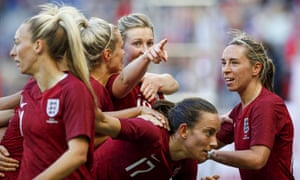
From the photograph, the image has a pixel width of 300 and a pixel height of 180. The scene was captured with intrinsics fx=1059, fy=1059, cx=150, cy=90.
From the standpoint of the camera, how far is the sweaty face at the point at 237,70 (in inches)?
258

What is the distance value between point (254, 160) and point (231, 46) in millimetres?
858

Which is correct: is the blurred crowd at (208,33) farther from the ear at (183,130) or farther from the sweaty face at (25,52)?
the sweaty face at (25,52)

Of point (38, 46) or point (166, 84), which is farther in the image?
point (166, 84)

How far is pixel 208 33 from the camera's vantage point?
1155 centimetres

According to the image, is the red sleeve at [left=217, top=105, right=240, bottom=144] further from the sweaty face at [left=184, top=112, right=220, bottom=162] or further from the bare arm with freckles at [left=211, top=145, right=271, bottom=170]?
the sweaty face at [left=184, top=112, right=220, bottom=162]

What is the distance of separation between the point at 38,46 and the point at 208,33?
21.6ft

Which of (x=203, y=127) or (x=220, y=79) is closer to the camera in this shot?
(x=203, y=127)

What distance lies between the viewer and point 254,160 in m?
6.14

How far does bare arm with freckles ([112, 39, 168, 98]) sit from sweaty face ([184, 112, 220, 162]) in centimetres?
40

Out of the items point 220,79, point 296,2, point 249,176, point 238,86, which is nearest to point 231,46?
point 238,86

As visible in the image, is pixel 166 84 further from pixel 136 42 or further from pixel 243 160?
pixel 243 160

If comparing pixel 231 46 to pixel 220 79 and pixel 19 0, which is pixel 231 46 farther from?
pixel 19 0

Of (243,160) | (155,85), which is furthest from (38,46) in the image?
(243,160)

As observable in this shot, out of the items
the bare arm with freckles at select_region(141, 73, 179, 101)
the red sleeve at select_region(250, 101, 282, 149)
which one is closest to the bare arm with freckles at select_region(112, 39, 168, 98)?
the bare arm with freckles at select_region(141, 73, 179, 101)
